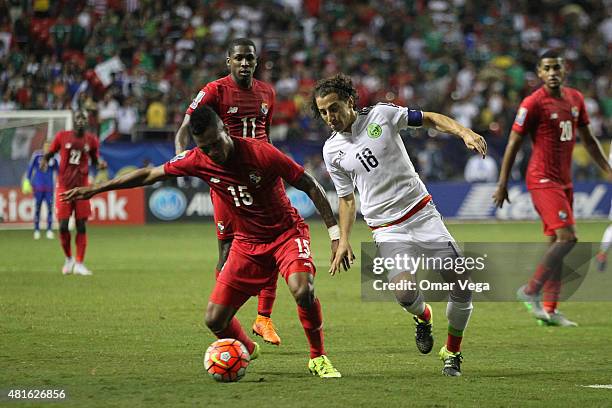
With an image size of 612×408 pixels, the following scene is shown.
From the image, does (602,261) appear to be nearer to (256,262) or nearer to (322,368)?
(322,368)

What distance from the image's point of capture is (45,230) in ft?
82.8

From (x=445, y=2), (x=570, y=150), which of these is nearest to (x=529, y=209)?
(x=445, y=2)

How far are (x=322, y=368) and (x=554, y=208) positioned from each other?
14.0 feet

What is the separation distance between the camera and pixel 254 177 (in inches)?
295

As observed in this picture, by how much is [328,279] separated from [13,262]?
559 cm

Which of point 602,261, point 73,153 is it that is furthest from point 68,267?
point 602,261

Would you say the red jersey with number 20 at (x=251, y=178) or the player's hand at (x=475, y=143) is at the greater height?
the player's hand at (x=475, y=143)

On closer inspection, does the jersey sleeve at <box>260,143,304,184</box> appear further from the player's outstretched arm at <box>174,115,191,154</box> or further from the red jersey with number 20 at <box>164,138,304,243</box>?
the player's outstretched arm at <box>174,115,191,154</box>

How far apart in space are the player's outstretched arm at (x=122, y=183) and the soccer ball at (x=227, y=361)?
49.1 inches

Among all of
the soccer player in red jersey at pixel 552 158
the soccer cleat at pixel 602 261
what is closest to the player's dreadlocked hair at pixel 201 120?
the soccer player in red jersey at pixel 552 158

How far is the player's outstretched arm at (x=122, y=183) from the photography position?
23.9 feet

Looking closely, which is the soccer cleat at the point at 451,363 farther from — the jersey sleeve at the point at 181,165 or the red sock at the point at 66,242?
the red sock at the point at 66,242

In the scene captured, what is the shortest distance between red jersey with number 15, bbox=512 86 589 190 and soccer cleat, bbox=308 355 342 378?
13.7 feet

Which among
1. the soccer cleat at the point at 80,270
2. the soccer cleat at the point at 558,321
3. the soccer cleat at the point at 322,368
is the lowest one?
the soccer cleat at the point at 80,270
